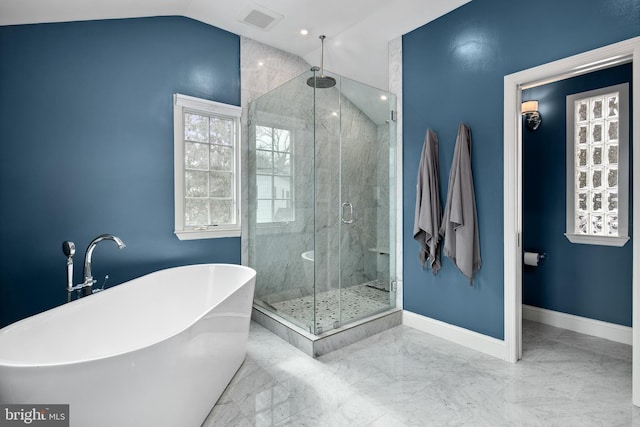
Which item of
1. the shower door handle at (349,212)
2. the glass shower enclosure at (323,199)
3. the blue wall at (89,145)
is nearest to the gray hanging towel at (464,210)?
the glass shower enclosure at (323,199)

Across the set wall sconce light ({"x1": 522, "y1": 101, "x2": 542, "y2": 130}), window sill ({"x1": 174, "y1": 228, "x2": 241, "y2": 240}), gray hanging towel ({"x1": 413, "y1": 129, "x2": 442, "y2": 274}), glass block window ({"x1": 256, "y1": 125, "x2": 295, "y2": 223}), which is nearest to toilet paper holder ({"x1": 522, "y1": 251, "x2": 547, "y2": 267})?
gray hanging towel ({"x1": 413, "y1": 129, "x2": 442, "y2": 274})

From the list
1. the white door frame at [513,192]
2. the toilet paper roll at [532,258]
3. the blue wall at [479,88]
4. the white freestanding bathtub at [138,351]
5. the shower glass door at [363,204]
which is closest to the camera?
the white freestanding bathtub at [138,351]

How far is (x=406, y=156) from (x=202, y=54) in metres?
2.20

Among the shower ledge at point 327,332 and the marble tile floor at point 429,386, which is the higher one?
the shower ledge at point 327,332

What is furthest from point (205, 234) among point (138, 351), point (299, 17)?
point (299, 17)

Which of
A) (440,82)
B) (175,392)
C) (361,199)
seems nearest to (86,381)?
(175,392)

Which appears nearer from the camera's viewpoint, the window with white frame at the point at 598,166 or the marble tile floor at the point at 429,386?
the marble tile floor at the point at 429,386

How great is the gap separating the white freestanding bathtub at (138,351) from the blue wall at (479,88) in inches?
Answer: 66.8

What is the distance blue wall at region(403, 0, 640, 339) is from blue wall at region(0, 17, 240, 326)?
2.04 meters

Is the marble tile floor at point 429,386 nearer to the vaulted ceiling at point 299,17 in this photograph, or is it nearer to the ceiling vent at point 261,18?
the vaulted ceiling at point 299,17

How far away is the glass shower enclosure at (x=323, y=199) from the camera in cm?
282

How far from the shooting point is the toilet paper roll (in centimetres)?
304

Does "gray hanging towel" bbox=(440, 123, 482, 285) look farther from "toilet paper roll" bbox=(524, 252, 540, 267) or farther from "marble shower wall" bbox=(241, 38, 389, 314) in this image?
"toilet paper roll" bbox=(524, 252, 540, 267)

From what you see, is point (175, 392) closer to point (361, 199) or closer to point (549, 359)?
point (361, 199)
